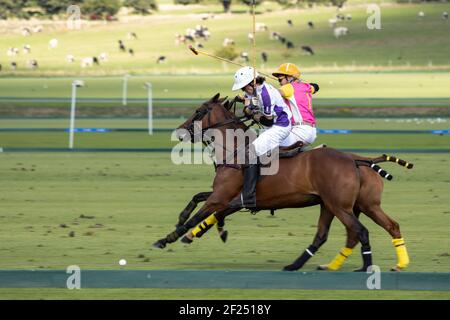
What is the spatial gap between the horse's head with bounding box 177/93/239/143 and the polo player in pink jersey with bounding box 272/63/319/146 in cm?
68

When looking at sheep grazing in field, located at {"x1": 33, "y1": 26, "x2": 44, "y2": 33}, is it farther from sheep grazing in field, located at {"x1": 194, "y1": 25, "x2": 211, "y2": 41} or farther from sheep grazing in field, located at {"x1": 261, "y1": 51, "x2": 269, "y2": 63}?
sheep grazing in field, located at {"x1": 261, "y1": 51, "x2": 269, "y2": 63}

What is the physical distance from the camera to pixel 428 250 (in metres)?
14.6

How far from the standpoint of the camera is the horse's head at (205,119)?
13.6 m

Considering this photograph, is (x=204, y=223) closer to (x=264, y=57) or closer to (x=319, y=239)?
(x=319, y=239)

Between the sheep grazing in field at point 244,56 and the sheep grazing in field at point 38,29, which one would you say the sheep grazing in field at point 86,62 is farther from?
the sheep grazing in field at point 244,56

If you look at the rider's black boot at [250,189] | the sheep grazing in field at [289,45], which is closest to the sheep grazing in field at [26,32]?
the sheep grazing in field at [289,45]

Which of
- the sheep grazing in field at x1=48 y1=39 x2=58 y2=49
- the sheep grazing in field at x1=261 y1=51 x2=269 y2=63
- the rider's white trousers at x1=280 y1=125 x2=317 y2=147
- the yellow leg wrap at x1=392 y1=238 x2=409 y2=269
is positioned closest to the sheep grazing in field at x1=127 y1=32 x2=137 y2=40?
the sheep grazing in field at x1=48 y1=39 x2=58 y2=49

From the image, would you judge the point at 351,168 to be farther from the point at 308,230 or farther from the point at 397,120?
the point at 397,120

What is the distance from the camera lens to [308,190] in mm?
12836

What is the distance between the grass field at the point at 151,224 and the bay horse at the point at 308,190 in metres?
0.59

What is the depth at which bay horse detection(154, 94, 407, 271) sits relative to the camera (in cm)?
1261

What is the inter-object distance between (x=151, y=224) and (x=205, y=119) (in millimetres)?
3669

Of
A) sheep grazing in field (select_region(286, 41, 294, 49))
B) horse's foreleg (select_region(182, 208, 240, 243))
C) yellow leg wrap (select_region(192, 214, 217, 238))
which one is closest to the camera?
horse's foreleg (select_region(182, 208, 240, 243))

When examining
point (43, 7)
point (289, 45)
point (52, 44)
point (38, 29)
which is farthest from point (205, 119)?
point (289, 45)
